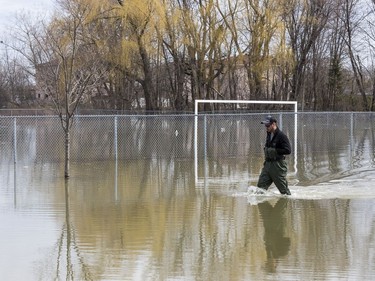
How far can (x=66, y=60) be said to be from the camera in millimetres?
17594

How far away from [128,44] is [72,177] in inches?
756

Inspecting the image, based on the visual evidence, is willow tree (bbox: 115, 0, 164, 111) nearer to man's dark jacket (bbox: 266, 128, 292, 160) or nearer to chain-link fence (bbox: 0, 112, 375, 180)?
chain-link fence (bbox: 0, 112, 375, 180)

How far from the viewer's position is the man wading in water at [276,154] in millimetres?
11211

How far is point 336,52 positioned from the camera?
5466cm

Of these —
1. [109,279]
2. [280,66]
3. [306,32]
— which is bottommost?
[109,279]

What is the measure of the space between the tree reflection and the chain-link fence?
18.5ft

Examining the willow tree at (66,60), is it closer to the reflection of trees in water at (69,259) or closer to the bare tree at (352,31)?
the reflection of trees in water at (69,259)

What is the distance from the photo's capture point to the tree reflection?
710 centimetres

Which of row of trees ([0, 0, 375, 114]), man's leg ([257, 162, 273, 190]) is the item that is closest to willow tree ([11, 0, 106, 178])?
row of trees ([0, 0, 375, 114])

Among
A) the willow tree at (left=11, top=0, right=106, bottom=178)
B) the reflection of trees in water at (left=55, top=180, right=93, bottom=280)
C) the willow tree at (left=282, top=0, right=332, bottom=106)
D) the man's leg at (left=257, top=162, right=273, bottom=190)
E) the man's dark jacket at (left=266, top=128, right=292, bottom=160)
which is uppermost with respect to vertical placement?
the willow tree at (left=282, top=0, right=332, bottom=106)

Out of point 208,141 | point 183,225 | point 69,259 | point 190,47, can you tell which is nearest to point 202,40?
point 190,47

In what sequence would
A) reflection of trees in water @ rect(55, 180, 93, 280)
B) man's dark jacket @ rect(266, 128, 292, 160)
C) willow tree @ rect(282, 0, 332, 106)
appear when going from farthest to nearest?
willow tree @ rect(282, 0, 332, 106) < man's dark jacket @ rect(266, 128, 292, 160) < reflection of trees in water @ rect(55, 180, 93, 280)

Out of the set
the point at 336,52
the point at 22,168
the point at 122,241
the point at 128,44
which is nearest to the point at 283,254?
the point at 122,241

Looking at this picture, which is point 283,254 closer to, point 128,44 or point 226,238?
point 226,238
